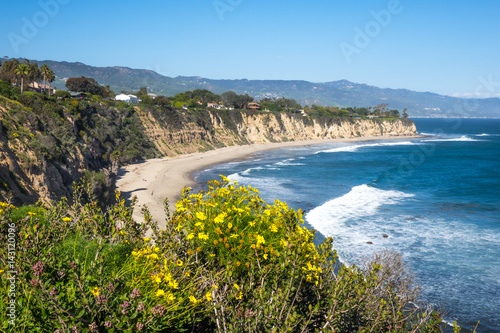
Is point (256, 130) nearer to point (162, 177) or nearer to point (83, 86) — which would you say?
point (83, 86)

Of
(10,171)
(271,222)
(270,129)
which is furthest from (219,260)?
(270,129)

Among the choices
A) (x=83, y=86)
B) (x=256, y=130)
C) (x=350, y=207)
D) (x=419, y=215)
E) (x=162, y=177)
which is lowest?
(x=419, y=215)

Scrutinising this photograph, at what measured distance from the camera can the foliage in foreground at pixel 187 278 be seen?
3617 mm

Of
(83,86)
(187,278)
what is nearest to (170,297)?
(187,278)

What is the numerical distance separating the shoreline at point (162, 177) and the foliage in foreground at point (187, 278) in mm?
21217

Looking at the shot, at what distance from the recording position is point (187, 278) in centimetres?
527

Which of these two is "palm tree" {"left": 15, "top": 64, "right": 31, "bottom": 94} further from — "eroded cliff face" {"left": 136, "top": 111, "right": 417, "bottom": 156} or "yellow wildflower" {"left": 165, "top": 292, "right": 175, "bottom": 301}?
"yellow wildflower" {"left": 165, "top": 292, "right": 175, "bottom": 301}

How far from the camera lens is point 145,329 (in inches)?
148

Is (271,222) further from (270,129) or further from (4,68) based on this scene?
(270,129)


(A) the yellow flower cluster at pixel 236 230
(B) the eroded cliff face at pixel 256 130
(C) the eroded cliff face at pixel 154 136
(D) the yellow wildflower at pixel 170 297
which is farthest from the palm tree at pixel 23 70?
(D) the yellow wildflower at pixel 170 297

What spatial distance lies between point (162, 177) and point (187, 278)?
160 feet

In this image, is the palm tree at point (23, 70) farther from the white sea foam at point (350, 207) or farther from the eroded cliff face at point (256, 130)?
the white sea foam at point (350, 207)

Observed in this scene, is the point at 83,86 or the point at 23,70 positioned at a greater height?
the point at 83,86

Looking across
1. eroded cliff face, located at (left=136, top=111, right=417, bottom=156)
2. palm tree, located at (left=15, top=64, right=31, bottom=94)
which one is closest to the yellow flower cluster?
palm tree, located at (left=15, top=64, right=31, bottom=94)
